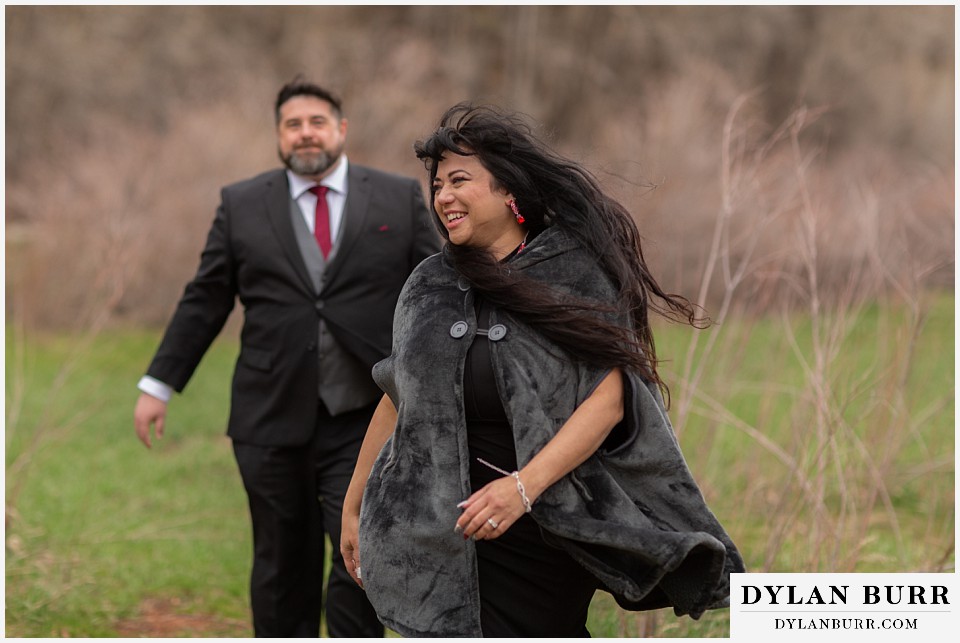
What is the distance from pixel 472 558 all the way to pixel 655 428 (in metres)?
0.51

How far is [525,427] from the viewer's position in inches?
105

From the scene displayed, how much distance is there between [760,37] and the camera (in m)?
20.2

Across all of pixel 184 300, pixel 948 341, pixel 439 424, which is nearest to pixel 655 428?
pixel 439 424

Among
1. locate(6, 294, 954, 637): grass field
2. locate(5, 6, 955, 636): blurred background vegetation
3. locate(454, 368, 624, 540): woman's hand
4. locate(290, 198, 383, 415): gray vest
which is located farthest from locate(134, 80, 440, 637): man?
locate(454, 368, 624, 540): woman's hand

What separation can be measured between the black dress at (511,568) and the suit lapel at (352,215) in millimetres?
1428

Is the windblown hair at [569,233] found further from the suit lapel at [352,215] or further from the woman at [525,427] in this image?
the suit lapel at [352,215]

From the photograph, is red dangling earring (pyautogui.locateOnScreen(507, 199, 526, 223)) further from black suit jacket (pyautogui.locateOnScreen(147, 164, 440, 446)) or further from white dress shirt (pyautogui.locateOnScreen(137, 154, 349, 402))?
white dress shirt (pyautogui.locateOnScreen(137, 154, 349, 402))

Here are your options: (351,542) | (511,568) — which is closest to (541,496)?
(511,568)

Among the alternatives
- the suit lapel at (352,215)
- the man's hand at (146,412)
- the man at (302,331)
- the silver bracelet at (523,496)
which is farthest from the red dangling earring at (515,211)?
the man's hand at (146,412)

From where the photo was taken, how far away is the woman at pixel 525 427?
266 cm

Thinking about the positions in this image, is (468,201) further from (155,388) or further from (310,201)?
(155,388)

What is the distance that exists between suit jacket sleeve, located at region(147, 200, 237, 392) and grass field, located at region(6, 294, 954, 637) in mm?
1095

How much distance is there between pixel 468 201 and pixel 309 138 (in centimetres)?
158

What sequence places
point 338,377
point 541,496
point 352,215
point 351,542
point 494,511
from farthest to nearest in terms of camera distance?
1. point 352,215
2. point 338,377
3. point 351,542
4. point 541,496
5. point 494,511
